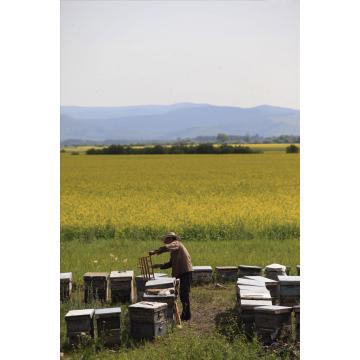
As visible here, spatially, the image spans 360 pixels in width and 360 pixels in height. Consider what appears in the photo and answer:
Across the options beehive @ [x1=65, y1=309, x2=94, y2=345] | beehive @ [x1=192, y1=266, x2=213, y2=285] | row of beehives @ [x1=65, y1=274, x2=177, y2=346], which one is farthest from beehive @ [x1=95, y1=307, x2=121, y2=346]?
beehive @ [x1=192, y1=266, x2=213, y2=285]

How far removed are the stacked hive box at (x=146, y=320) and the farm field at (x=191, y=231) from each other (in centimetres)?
13

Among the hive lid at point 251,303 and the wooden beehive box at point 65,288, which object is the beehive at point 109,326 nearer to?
the hive lid at point 251,303

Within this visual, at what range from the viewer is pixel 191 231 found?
1459 centimetres

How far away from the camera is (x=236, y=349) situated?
654 cm

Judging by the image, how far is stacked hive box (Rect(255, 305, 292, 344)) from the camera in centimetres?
687

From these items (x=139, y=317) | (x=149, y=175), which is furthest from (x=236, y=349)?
(x=149, y=175)

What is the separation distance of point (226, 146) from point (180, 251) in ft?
126

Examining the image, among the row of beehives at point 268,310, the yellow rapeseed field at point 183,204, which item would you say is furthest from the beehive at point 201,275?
the yellow rapeseed field at point 183,204

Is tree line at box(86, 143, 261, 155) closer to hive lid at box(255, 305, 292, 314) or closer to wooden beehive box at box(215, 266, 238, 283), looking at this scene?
wooden beehive box at box(215, 266, 238, 283)

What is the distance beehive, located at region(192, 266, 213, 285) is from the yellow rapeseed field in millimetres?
4321

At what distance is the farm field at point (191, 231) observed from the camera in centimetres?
682

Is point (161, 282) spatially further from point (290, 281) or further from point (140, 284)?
point (290, 281)
